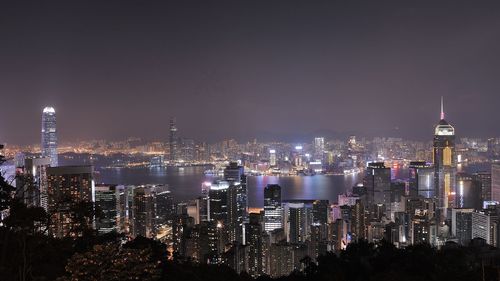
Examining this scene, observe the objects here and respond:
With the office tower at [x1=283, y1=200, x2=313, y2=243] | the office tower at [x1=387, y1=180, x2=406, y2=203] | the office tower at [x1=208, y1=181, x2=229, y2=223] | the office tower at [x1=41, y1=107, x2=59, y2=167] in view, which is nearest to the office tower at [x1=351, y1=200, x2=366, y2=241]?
the office tower at [x1=283, y1=200, x2=313, y2=243]

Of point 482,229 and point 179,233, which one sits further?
point 482,229

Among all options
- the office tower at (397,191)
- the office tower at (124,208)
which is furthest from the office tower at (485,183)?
the office tower at (124,208)

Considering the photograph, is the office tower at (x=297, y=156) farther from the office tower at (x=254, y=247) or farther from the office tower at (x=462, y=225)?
the office tower at (x=254, y=247)

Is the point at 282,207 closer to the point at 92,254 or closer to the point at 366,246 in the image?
the point at 366,246

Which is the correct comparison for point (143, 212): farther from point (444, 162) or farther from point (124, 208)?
point (444, 162)

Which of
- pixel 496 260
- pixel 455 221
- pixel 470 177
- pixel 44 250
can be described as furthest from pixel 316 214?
pixel 44 250

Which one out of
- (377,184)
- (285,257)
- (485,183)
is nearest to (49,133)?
(377,184)
